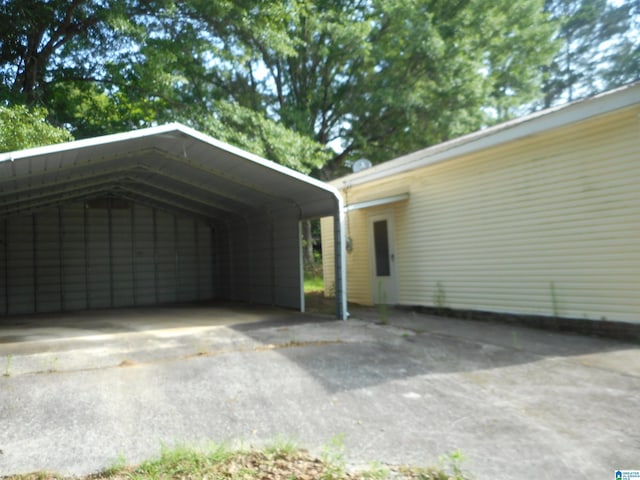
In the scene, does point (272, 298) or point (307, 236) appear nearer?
point (272, 298)


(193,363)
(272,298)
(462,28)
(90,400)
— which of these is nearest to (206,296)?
(272,298)

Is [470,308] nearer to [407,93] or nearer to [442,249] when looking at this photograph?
[442,249]

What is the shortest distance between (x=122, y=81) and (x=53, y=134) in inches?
164

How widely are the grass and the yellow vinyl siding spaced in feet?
15.0

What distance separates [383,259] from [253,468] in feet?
25.8

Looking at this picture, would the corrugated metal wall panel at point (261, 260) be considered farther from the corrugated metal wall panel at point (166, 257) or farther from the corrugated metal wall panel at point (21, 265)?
the corrugated metal wall panel at point (21, 265)

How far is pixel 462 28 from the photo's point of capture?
18.7m

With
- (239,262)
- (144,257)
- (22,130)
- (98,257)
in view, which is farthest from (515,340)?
(98,257)

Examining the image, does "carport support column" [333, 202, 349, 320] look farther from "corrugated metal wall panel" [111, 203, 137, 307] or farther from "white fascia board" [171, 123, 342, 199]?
"corrugated metal wall panel" [111, 203, 137, 307]

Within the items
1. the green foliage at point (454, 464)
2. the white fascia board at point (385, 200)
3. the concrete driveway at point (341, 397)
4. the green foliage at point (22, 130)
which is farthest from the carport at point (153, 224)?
the green foliage at point (454, 464)

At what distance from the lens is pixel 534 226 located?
729 centimetres

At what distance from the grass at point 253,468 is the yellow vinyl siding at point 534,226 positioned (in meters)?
4.56

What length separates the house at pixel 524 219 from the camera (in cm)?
614

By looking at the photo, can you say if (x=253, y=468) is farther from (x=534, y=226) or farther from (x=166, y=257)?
(x=166, y=257)
